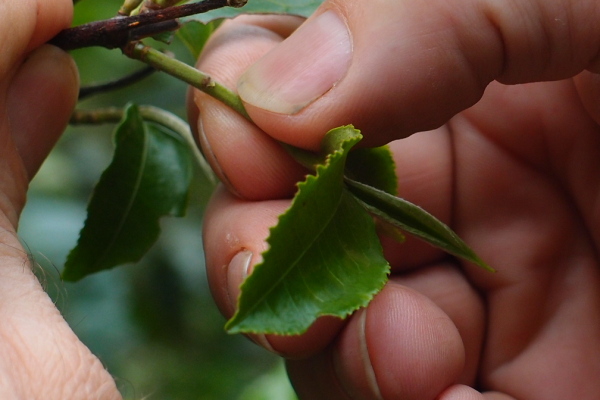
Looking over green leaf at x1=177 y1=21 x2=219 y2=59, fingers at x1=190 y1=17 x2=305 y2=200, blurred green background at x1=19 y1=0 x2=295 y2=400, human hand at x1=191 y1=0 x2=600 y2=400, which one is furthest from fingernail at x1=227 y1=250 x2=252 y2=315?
blurred green background at x1=19 y1=0 x2=295 y2=400

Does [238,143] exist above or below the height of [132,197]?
above

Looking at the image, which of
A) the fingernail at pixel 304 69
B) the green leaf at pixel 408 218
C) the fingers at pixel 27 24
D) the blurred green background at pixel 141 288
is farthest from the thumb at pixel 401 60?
the blurred green background at pixel 141 288

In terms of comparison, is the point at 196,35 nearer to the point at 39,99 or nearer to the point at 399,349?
the point at 39,99

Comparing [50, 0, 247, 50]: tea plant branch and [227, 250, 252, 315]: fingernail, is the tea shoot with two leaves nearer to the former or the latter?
[50, 0, 247, 50]: tea plant branch

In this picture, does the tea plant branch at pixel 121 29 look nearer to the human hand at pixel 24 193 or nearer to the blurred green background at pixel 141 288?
the human hand at pixel 24 193

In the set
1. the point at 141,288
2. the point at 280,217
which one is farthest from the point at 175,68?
the point at 141,288

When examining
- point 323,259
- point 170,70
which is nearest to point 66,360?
point 323,259
